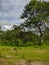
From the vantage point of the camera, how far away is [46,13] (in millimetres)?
43344

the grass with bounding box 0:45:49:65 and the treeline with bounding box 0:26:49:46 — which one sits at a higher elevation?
the treeline with bounding box 0:26:49:46

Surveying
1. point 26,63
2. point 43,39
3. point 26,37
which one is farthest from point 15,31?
point 26,63

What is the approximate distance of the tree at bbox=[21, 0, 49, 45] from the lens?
42344 mm

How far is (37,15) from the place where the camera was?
140 feet

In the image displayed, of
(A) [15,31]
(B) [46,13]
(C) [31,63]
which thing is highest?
(B) [46,13]

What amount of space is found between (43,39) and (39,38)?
0.73 metres

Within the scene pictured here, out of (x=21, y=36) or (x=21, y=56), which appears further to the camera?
(x=21, y=36)

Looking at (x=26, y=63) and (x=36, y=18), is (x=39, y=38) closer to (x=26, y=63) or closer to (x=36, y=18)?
(x=36, y=18)

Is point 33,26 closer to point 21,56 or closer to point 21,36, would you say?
point 21,36

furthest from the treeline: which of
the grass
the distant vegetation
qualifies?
the grass

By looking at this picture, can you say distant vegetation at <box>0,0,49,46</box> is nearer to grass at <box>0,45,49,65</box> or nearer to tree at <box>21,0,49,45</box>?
tree at <box>21,0,49,45</box>

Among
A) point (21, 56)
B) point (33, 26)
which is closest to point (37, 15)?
point (33, 26)

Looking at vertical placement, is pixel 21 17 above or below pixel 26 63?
above

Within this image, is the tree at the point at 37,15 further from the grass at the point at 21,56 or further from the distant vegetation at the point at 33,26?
the grass at the point at 21,56
